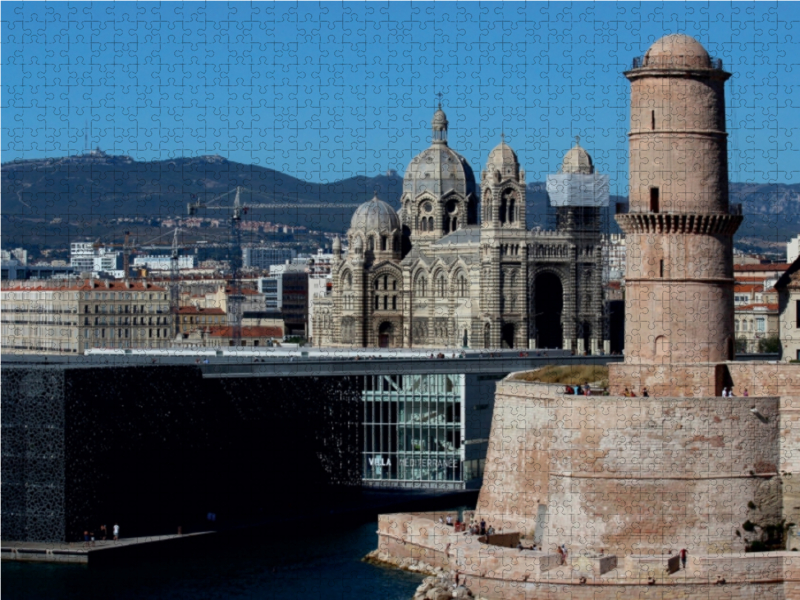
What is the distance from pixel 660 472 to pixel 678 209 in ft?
18.2

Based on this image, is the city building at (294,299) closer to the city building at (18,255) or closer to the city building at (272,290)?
the city building at (272,290)

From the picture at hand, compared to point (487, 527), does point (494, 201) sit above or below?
above

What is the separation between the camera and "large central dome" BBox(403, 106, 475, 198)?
10875 centimetres

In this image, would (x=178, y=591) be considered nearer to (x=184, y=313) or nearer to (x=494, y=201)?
(x=494, y=201)

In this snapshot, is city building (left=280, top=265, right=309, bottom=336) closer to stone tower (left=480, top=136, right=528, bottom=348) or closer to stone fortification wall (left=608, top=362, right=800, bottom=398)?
stone tower (left=480, top=136, right=528, bottom=348)

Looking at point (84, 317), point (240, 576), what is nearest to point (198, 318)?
point (84, 317)

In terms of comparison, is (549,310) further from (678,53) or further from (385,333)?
(678,53)

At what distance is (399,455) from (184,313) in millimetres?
74760

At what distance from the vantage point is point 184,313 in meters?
135

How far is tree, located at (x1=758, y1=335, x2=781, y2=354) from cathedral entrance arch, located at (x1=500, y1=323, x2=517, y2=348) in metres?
18.2

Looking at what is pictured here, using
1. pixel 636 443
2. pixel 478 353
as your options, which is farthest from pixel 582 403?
pixel 478 353

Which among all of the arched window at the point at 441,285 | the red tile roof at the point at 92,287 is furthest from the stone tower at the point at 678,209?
the red tile roof at the point at 92,287

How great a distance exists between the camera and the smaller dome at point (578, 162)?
9806cm

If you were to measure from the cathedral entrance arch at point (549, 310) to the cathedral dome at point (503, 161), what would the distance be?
5153 mm
